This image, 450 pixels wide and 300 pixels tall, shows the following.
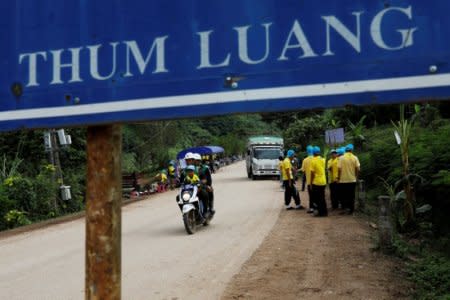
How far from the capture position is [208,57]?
210 cm

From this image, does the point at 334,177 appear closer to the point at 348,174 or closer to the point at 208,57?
the point at 348,174

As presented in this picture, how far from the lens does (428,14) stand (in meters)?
1.86

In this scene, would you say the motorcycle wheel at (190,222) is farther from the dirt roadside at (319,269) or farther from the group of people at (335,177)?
the group of people at (335,177)

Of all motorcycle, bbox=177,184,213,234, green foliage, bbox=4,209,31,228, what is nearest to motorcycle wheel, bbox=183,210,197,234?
motorcycle, bbox=177,184,213,234

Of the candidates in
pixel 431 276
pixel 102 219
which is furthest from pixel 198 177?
pixel 102 219

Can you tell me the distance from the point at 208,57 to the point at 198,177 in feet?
27.4

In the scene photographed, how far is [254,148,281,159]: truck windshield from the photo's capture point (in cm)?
2717

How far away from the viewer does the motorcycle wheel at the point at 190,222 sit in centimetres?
950

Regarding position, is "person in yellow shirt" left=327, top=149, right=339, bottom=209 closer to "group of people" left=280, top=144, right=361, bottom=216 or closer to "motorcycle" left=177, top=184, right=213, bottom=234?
"group of people" left=280, top=144, right=361, bottom=216

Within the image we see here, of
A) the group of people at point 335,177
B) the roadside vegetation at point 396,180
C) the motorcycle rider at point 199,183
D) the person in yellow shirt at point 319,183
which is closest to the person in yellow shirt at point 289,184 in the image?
the group of people at point 335,177

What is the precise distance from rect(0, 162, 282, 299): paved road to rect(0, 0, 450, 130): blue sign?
3.72 meters

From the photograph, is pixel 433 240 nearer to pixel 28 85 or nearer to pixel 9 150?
pixel 28 85

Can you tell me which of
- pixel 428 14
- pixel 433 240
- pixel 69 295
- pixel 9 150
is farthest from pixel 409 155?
pixel 9 150

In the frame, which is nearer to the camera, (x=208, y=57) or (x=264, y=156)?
(x=208, y=57)
